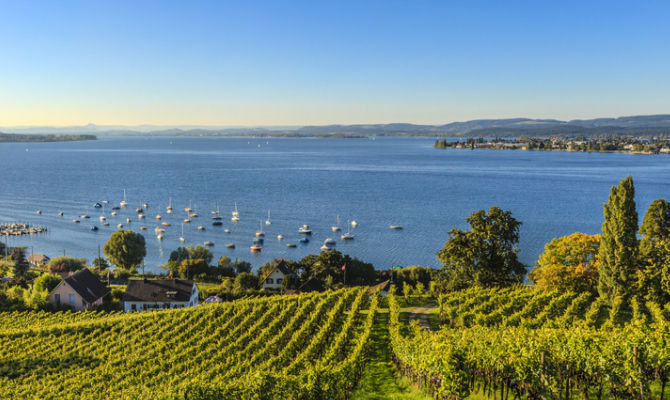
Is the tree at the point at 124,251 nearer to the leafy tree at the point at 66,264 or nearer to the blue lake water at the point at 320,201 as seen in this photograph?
the blue lake water at the point at 320,201

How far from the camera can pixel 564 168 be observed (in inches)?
7328

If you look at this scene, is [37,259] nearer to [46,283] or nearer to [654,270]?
[46,283]

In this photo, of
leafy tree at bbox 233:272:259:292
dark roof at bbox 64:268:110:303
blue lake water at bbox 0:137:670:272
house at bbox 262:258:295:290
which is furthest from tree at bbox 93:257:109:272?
house at bbox 262:258:295:290

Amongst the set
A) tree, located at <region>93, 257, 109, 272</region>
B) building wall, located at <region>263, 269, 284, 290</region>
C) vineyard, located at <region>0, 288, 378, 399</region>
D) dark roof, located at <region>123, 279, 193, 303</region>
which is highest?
vineyard, located at <region>0, 288, 378, 399</region>

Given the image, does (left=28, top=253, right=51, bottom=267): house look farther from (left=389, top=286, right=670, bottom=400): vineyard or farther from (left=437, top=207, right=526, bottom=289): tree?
(left=389, top=286, right=670, bottom=400): vineyard

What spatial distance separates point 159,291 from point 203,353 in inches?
822

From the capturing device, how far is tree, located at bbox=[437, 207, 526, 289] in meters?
36.9

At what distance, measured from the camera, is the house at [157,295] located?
147 ft

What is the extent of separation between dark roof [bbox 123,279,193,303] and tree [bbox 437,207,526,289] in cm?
2465

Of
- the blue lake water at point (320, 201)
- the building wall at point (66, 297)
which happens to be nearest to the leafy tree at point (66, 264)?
the blue lake water at point (320, 201)

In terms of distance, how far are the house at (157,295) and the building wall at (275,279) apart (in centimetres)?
866

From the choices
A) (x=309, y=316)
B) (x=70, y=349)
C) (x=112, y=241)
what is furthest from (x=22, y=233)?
(x=309, y=316)

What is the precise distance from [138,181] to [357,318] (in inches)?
5276

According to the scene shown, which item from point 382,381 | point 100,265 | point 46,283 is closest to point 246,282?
point 46,283
